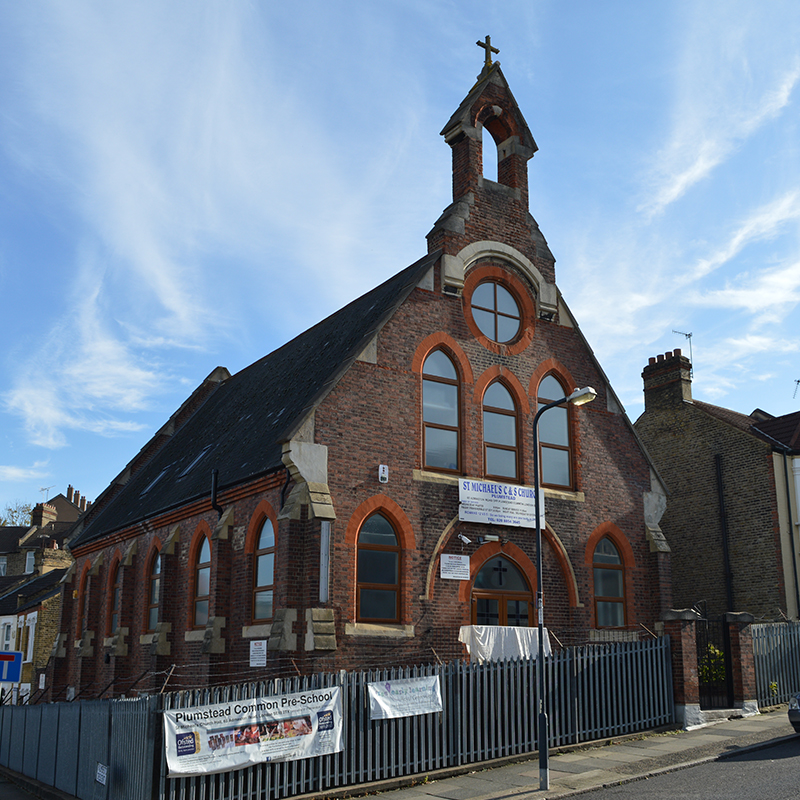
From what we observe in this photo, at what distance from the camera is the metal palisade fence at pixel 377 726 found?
12383 mm

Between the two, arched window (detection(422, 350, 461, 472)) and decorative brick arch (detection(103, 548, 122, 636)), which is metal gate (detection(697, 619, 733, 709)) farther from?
decorative brick arch (detection(103, 548, 122, 636))

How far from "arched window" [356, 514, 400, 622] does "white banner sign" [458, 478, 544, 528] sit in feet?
6.33

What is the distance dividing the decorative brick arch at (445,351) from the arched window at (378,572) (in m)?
3.71

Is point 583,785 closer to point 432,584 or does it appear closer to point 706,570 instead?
point 432,584

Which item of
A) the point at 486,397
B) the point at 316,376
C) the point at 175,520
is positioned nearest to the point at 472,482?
the point at 486,397

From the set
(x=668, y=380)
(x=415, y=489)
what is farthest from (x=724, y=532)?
(x=415, y=489)

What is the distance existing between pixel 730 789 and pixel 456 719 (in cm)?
474

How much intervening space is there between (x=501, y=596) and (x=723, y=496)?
11988mm

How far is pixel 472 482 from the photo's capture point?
768 inches

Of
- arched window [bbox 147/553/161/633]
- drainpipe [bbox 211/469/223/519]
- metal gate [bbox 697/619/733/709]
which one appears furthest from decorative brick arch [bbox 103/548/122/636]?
metal gate [bbox 697/619/733/709]

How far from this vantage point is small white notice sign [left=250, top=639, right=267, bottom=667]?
17.0 m

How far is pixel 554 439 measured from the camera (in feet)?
71.5

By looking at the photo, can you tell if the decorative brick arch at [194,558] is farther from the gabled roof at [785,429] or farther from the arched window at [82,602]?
the gabled roof at [785,429]

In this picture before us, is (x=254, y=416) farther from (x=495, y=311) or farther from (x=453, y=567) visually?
(x=453, y=567)
